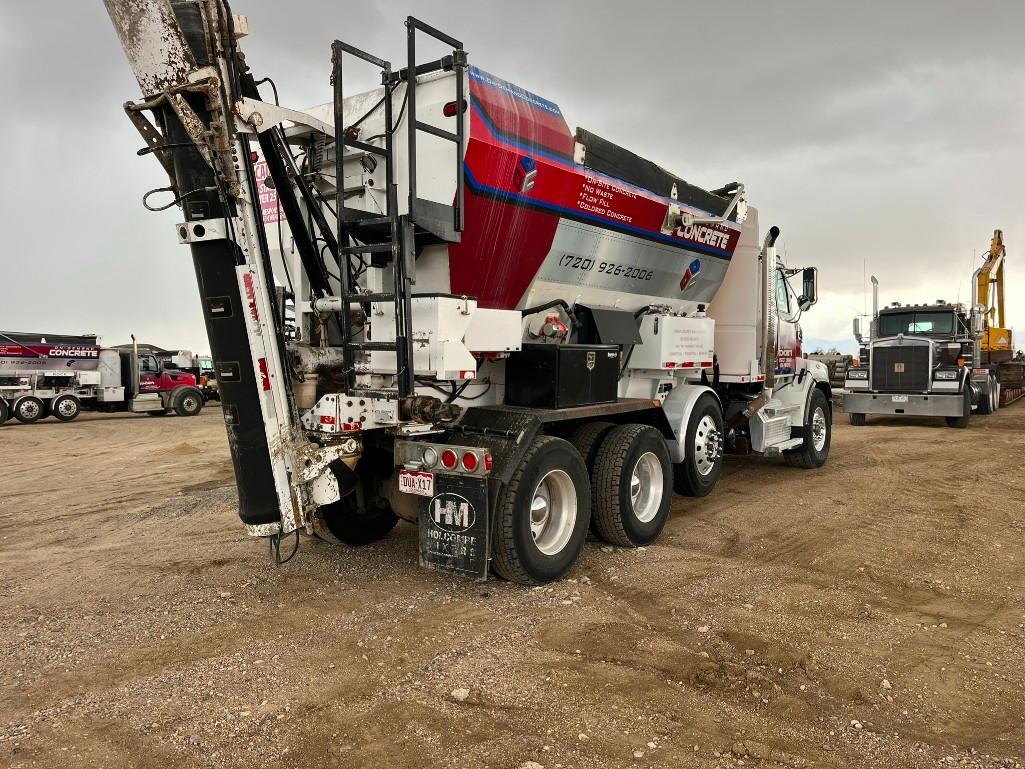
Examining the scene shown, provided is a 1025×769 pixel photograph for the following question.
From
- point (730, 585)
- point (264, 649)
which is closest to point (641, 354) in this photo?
point (730, 585)

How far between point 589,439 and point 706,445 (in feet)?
7.09

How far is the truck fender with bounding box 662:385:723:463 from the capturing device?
7.12 metres

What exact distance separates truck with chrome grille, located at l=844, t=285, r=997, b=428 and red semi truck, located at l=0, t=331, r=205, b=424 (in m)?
19.5

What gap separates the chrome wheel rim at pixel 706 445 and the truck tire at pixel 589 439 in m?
1.70

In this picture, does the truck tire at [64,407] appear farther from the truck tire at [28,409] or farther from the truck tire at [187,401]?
the truck tire at [187,401]

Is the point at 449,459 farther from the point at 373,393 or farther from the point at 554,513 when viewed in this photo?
the point at 554,513

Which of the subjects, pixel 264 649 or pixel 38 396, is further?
pixel 38 396

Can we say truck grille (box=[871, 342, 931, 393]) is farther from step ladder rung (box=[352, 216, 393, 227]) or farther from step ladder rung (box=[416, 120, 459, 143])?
step ladder rung (box=[352, 216, 393, 227])

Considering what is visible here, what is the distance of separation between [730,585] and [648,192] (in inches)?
133

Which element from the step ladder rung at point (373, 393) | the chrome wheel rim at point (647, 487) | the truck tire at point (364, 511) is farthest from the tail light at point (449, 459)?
the chrome wheel rim at point (647, 487)

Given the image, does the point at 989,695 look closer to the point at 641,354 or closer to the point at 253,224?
the point at 641,354

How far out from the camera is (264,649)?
13.5 feet

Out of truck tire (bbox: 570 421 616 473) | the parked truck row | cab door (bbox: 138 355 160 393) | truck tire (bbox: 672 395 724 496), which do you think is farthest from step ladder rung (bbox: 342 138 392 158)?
cab door (bbox: 138 355 160 393)

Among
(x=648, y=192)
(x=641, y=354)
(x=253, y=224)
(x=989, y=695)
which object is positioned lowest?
(x=989, y=695)
